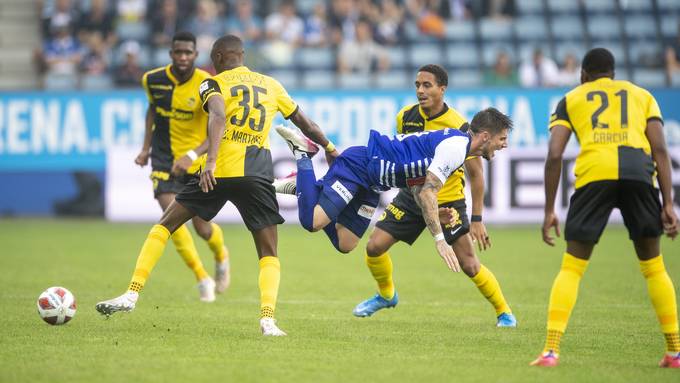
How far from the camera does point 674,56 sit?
23188 millimetres

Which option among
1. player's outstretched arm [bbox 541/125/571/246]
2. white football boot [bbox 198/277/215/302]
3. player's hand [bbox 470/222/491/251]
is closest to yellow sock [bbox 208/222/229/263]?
white football boot [bbox 198/277/215/302]

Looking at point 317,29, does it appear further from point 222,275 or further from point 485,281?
point 485,281

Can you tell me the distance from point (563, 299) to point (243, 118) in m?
3.20

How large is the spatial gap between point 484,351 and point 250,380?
7.38 feet

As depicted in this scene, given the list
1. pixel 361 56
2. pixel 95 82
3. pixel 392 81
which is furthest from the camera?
pixel 361 56

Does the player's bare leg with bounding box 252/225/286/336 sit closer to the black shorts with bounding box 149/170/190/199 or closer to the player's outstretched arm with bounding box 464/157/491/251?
the player's outstretched arm with bounding box 464/157/491/251

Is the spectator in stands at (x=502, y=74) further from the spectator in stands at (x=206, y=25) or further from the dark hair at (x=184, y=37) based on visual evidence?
the dark hair at (x=184, y=37)

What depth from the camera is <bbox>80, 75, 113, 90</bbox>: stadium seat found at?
911 inches

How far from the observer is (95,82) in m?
23.2

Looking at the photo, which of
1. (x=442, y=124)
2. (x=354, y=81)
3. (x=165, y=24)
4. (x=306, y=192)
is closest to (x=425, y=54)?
(x=354, y=81)

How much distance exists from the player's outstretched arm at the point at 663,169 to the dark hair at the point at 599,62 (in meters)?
0.50

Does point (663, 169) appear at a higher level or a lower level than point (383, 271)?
higher

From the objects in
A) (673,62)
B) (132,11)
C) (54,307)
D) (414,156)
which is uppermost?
(132,11)

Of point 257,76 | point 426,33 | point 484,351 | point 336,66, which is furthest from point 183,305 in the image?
point 426,33
